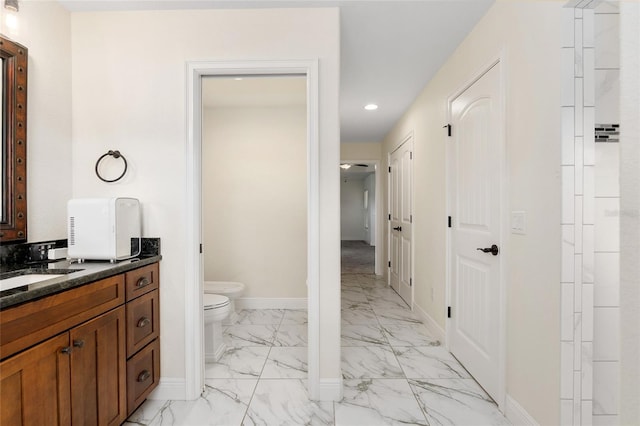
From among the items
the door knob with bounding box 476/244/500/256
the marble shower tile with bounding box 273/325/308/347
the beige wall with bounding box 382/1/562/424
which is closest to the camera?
the beige wall with bounding box 382/1/562/424

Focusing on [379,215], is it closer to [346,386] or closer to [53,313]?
[346,386]

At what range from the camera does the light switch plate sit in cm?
154

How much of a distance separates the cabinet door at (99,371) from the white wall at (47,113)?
2.55ft

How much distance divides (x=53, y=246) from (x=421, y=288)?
122 inches

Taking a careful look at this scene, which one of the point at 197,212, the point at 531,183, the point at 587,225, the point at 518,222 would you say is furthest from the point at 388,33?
the point at 197,212

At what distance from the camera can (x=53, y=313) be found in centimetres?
113

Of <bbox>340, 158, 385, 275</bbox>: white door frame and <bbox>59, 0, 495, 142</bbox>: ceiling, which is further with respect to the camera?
<bbox>340, 158, 385, 275</bbox>: white door frame

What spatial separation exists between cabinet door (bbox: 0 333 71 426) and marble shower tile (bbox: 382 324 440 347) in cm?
224

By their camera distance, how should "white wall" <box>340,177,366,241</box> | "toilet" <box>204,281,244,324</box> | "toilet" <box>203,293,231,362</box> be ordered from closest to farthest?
"toilet" <box>203,293,231,362</box>, "toilet" <box>204,281,244,324</box>, "white wall" <box>340,177,366,241</box>

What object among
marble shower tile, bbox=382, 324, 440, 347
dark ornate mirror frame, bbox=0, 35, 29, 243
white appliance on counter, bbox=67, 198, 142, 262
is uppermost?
dark ornate mirror frame, bbox=0, 35, 29, 243

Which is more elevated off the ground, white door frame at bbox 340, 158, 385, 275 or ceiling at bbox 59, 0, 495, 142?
ceiling at bbox 59, 0, 495, 142

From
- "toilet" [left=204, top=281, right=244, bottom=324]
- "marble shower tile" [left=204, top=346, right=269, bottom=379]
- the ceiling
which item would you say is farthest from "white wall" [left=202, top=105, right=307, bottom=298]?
"marble shower tile" [left=204, top=346, right=269, bottom=379]

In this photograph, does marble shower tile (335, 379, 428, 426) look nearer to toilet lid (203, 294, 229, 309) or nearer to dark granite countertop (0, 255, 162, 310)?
toilet lid (203, 294, 229, 309)

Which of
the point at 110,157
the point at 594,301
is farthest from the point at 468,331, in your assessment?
the point at 110,157
